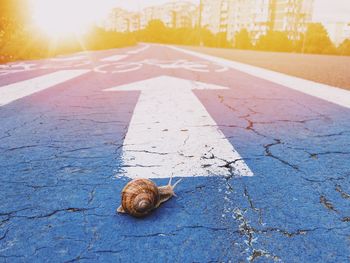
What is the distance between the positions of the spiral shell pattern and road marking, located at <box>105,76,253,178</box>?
0.48m

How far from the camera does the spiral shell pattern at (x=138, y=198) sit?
69.3 inches

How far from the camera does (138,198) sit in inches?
69.7

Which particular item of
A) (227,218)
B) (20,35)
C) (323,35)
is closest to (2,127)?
(227,218)

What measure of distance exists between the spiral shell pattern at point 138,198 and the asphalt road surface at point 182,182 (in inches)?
2.5

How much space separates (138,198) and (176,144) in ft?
4.35

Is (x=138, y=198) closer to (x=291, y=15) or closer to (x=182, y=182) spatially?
(x=182, y=182)

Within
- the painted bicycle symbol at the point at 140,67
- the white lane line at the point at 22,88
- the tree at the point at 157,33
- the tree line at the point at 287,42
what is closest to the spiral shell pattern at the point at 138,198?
the white lane line at the point at 22,88

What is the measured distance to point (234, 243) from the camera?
1.59 metres

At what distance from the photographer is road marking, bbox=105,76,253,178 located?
2.45 m

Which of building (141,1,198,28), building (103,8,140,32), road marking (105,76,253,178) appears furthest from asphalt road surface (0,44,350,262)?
building (103,8,140,32)

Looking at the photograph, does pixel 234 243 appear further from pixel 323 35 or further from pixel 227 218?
pixel 323 35

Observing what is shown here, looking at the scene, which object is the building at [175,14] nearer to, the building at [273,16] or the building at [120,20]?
the building at [120,20]

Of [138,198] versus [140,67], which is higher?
[140,67]

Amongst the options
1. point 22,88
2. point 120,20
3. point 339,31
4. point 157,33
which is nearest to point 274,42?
point 339,31
